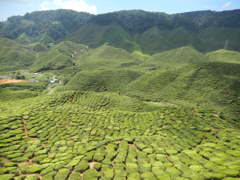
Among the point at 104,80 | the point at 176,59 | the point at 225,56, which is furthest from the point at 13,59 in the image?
the point at 225,56

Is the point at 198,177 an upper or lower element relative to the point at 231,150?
upper

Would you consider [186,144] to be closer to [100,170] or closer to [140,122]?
[140,122]

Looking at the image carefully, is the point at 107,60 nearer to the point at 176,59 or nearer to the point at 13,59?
the point at 176,59

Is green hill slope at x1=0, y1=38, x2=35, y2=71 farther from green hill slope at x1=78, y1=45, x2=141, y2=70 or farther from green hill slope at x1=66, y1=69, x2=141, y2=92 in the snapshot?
green hill slope at x1=66, y1=69, x2=141, y2=92

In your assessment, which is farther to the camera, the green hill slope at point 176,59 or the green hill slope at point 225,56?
the green hill slope at point 176,59

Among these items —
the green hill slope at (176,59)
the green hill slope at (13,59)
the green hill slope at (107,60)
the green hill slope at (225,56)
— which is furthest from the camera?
the green hill slope at (13,59)

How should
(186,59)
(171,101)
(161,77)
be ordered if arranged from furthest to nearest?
(186,59), (161,77), (171,101)

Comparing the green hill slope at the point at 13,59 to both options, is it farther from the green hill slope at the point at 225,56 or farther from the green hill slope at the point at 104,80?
the green hill slope at the point at 225,56

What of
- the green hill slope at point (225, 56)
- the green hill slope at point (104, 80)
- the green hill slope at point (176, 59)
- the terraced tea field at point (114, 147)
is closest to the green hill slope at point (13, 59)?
the green hill slope at point (104, 80)

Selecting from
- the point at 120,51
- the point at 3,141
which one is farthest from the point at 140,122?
the point at 120,51
